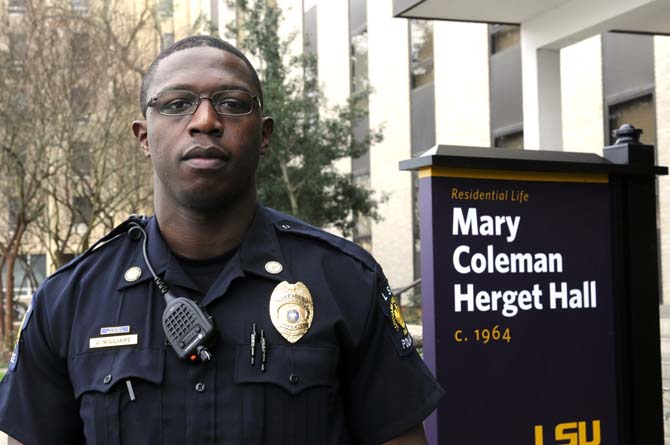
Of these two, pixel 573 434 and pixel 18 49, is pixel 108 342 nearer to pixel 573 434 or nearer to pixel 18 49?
pixel 573 434

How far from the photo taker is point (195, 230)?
200cm

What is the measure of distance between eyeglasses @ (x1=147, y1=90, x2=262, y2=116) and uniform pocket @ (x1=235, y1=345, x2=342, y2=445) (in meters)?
0.52

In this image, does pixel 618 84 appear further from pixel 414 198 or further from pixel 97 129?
pixel 97 129

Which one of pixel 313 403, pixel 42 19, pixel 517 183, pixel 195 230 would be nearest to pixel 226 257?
pixel 195 230

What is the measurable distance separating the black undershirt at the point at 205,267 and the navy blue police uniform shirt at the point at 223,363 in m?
0.03

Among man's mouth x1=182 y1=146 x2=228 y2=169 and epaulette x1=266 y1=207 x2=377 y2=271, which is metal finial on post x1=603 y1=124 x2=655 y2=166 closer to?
epaulette x1=266 y1=207 x2=377 y2=271

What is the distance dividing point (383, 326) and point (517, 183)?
7.08ft

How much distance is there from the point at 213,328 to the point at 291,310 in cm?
18

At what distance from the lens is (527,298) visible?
13.1 feet

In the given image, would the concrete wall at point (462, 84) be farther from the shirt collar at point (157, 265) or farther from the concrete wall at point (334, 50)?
the shirt collar at point (157, 265)

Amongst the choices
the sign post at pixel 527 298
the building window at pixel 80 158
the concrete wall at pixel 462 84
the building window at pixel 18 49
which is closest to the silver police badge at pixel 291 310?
the sign post at pixel 527 298

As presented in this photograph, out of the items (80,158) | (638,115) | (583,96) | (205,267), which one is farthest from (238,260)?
(80,158)

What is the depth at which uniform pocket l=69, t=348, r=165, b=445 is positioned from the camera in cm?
188

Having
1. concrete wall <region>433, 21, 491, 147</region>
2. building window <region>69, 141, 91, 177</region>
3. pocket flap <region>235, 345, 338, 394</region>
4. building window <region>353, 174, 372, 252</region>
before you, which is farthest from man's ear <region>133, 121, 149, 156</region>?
building window <region>353, 174, 372, 252</region>
